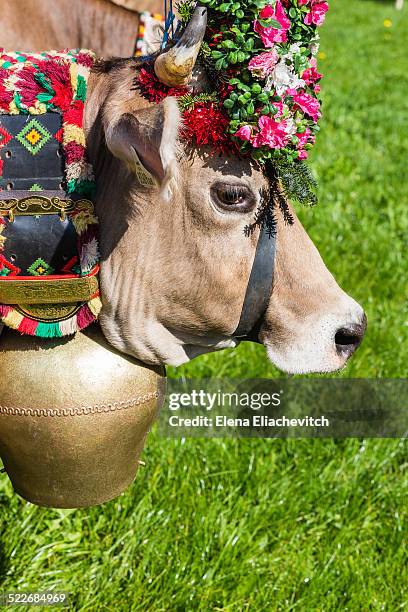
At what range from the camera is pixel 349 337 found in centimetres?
176

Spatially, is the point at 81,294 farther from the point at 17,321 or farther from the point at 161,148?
the point at 161,148

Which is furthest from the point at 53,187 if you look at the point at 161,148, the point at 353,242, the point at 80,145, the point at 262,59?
the point at 353,242

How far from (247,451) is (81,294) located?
1.58 meters

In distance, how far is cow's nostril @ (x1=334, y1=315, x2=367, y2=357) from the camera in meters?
1.74

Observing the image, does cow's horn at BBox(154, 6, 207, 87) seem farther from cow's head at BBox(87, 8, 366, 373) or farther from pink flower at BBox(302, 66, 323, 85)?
pink flower at BBox(302, 66, 323, 85)

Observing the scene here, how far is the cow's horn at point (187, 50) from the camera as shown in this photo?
147 cm

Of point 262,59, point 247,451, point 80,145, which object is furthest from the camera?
point 247,451

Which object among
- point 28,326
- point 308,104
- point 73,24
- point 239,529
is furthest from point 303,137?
point 73,24

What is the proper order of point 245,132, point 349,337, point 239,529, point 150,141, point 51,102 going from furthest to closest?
point 239,529 < point 349,337 < point 51,102 < point 245,132 < point 150,141

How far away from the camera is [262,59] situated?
153cm

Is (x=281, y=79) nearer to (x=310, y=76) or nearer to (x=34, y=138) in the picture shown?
(x=310, y=76)

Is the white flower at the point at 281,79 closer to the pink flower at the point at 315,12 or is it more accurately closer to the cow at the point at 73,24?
the pink flower at the point at 315,12

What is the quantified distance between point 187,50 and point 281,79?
208 mm

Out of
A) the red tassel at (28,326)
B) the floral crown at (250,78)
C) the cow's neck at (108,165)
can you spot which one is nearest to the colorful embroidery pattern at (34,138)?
the cow's neck at (108,165)
